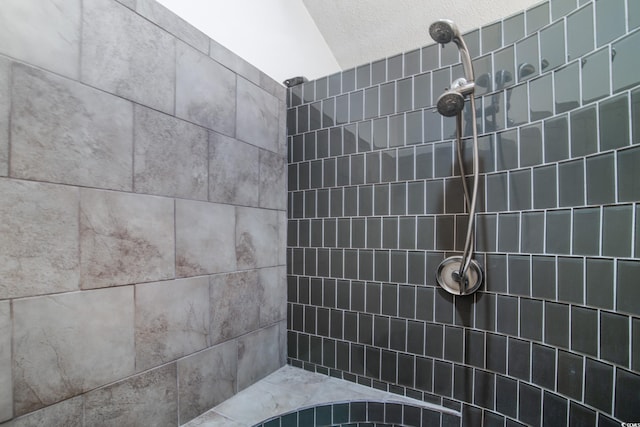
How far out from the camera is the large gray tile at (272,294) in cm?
148

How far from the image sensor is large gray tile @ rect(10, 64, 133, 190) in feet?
2.45

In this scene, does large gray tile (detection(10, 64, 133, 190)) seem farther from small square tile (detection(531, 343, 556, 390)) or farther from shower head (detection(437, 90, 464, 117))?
small square tile (detection(531, 343, 556, 390))

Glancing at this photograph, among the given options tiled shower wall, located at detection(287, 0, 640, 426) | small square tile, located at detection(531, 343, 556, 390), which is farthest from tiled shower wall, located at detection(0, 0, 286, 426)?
small square tile, located at detection(531, 343, 556, 390)

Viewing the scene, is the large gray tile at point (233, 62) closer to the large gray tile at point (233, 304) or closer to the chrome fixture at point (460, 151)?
the chrome fixture at point (460, 151)

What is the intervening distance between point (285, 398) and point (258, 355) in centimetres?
24

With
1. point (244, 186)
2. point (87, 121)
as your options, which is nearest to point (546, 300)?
point (244, 186)

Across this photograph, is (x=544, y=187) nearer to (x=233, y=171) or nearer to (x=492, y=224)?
(x=492, y=224)

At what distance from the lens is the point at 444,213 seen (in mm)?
1226

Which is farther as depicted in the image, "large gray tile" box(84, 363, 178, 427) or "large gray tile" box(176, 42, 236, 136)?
"large gray tile" box(176, 42, 236, 136)

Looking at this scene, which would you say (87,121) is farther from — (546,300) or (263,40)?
(546,300)

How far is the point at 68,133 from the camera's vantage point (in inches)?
32.6

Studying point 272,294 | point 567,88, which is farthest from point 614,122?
point 272,294

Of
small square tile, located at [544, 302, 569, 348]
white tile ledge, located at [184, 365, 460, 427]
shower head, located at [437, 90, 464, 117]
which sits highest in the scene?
shower head, located at [437, 90, 464, 117]

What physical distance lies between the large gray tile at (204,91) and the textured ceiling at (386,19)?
1.03m
